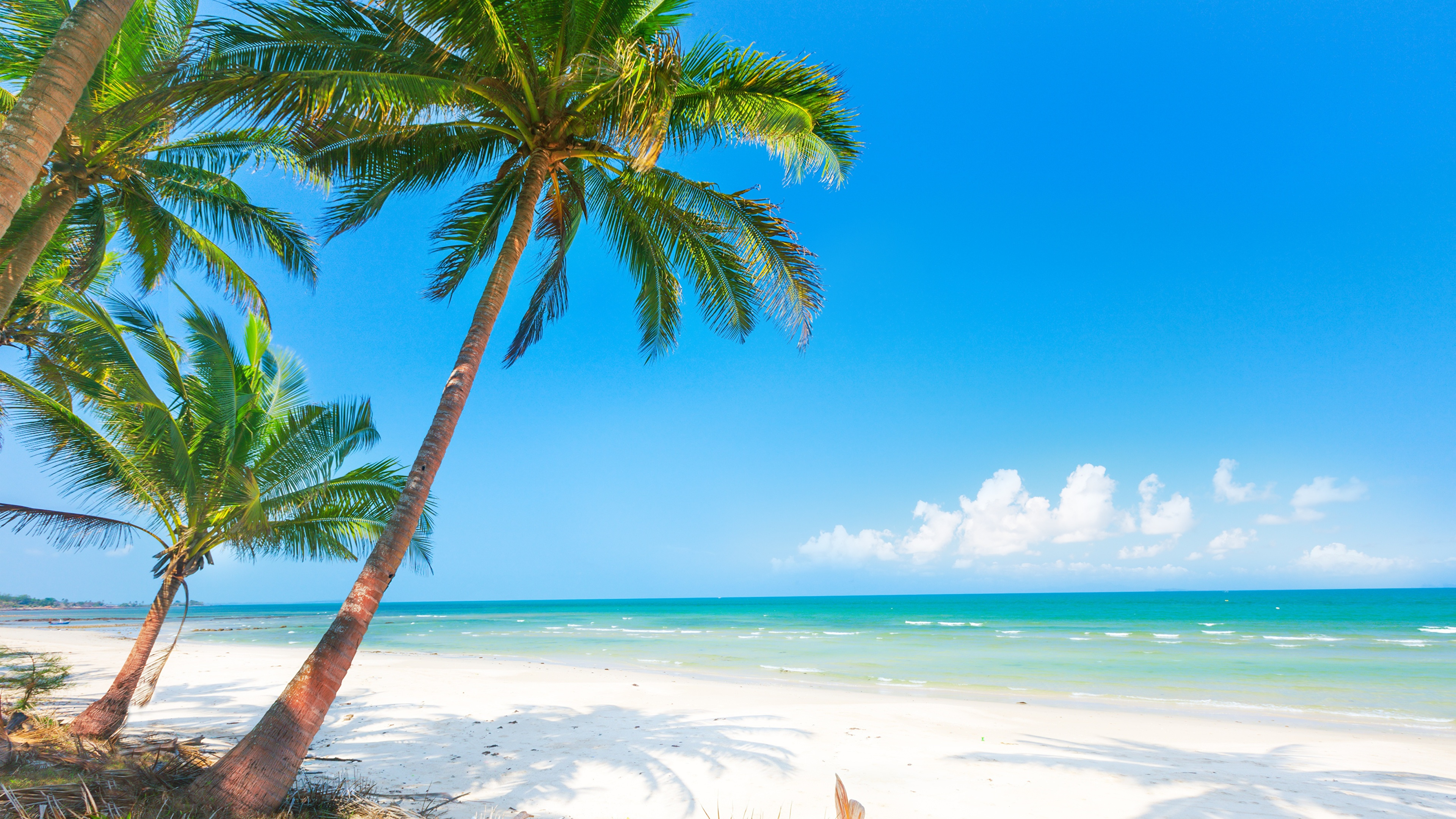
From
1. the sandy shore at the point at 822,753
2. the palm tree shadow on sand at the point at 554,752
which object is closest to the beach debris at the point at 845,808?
the sandy shore at the point at 822,753

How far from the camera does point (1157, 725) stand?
9.61 metres

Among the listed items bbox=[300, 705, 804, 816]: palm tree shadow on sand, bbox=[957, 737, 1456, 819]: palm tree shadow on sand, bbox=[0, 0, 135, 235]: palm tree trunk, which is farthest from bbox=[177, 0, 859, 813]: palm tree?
bbox=[957, 737, 1456, 819]: palm tree shadow on sand

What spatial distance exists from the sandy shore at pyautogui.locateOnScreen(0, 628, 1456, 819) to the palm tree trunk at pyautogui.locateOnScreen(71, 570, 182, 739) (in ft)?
5.02

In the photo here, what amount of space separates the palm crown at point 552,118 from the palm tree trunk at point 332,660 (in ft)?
5.48

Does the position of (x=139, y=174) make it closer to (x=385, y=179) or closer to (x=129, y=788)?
(x=385, y=179)

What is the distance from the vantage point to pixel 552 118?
552 centimetres

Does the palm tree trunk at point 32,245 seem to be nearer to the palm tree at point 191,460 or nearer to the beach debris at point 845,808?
the palm tree at point 191,460

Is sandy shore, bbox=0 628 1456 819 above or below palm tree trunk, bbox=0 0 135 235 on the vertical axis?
below

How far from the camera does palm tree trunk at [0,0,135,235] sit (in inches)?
109

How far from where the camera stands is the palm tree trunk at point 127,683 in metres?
5.68

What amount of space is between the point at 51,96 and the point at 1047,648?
26.3 m

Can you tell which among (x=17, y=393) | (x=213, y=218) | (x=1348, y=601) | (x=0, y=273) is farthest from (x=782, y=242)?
(x=1348, y=601)

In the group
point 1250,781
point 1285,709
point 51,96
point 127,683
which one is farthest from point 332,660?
point 1285,709

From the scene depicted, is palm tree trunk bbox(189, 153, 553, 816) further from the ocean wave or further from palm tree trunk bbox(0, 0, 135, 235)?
the ocean wave
